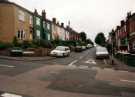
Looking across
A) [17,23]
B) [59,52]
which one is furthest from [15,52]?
[17,23]

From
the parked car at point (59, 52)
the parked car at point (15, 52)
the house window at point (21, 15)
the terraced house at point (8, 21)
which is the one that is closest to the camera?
the parked car at point (15, 52)

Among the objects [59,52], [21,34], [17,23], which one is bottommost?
[59,52]

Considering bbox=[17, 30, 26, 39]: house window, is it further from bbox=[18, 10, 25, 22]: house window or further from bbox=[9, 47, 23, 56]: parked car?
bbox=[9, 47, 23, 56]: parked car

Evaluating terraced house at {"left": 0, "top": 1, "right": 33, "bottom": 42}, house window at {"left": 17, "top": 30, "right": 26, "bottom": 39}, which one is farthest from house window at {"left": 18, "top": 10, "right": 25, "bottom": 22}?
house window at {"left": 17, "top": 30, "right": 26, "bottom": 39}

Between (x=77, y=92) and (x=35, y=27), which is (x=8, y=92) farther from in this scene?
(x=35, y=27)

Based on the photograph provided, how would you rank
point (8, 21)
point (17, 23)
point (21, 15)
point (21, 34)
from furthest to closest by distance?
point (21, 34), point (21, 15), point (17, 23), point (8, 21)

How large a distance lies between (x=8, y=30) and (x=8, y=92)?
26.6 m

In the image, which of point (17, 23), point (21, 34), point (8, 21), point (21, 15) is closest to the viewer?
point (8, 21)

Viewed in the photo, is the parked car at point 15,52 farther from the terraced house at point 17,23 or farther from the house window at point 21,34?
the house window at point 21,34

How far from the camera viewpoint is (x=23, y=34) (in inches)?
1598

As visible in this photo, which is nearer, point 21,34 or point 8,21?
point 8,21

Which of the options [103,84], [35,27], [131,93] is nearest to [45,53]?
[35,27]

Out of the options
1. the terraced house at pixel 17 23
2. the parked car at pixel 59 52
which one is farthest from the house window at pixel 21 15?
the parked car at pixel 59 52

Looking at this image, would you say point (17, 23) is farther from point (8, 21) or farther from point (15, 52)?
point (15, 52)
